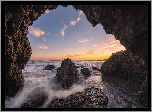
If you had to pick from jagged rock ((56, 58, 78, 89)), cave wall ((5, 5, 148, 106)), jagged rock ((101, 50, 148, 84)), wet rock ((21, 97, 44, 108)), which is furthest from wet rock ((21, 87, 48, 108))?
jagged rock ((101, 50, 148, 84))

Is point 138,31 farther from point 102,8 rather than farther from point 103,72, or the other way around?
point 103,72

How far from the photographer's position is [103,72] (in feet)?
75.3

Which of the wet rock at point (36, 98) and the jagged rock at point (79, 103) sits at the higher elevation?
the jagged rock at point (79, 103)

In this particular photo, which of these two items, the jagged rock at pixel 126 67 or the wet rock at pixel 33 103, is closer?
the wet rock at pixel 33 103

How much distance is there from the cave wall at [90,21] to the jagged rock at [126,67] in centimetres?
748

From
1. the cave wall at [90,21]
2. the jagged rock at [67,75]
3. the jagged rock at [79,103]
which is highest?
the cave wall at [90,21]

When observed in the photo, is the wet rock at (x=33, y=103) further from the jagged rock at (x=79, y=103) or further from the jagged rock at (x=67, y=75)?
the jagged rock at (x=67, y=75)

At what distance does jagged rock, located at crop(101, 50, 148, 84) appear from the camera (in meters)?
16.7

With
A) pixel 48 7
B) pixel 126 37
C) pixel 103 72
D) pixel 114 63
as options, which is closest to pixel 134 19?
pixel 126 37

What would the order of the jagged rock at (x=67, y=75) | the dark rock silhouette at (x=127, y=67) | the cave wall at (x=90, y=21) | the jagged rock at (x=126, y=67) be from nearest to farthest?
the cave wall at (x=90, y=21)
the jagged rock at (x=67, y=75)
the dark rock silhouette at (x=127, y=67)
the jagged rock at (x=126, y=67)

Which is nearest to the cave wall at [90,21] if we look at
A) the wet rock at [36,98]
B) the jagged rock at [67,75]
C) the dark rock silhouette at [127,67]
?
the wet rock at [36,98]

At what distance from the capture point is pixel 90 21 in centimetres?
1151

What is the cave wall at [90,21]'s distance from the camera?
8430 mm

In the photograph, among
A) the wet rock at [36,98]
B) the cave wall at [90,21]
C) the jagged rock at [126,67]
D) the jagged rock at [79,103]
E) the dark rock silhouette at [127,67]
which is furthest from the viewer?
the jagged rock at [126,67]
